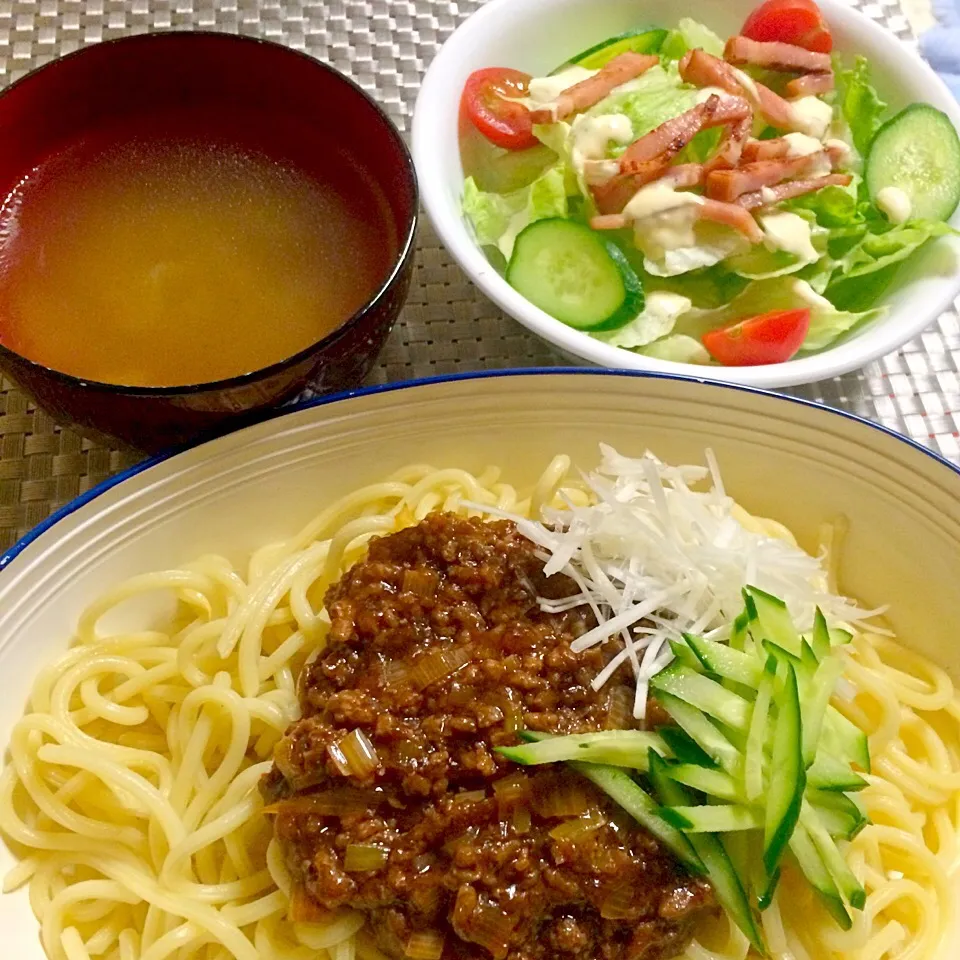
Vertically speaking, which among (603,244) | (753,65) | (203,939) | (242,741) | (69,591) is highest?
(753,65)

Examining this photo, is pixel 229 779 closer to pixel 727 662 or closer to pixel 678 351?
pixel 727 662

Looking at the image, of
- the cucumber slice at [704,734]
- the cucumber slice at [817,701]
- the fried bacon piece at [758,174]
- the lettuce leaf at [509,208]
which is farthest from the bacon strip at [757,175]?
the cucumber slice at [704,734]

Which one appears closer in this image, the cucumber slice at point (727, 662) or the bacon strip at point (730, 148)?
the cucumber slice at point (727, 662)

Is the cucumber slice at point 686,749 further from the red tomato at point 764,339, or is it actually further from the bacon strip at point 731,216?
the bacon strip at point 731,216

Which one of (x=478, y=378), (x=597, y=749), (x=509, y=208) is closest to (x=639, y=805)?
(x=597, y=749)

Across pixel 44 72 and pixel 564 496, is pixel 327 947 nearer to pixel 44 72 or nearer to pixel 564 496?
pixel 564 496

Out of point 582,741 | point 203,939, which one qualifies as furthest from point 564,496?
point 203,939

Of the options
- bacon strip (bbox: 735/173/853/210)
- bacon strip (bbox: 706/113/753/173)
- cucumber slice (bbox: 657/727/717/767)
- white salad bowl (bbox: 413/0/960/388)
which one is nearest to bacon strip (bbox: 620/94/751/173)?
bacon strip (bbox: 706/113/753/173)

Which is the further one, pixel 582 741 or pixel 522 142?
pixel 522 142
